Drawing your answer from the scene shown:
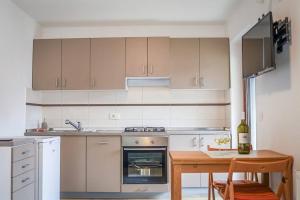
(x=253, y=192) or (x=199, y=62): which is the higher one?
(x=199, y=62)

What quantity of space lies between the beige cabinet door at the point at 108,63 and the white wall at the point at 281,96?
1.89 metres

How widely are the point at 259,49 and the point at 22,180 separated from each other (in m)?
2.49

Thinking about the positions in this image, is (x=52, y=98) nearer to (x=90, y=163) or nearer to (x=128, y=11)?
(x=90, y=163)

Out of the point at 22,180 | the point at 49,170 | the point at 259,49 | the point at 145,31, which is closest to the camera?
the point at 259,49

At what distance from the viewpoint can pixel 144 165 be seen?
4.41 m

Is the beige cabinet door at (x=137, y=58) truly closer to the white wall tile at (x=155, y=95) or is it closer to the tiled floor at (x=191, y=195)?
the white wall tile at (x=155, y=95)

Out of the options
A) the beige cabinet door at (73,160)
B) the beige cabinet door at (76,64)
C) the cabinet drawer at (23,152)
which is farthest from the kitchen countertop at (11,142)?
the beige cabinet door at (76,64)

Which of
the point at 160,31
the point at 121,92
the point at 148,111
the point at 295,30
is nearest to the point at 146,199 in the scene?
the point at 148,111

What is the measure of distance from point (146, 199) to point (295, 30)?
287cm

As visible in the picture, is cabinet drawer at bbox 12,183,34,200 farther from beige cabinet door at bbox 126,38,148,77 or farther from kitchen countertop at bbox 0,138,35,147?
beige cabinet door at bbox 126,38,148,77

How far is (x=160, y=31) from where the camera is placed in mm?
4984

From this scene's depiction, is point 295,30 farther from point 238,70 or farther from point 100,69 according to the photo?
point 100,69

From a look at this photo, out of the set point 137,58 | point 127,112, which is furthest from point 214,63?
point 127,112

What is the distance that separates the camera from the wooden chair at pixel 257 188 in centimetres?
241
